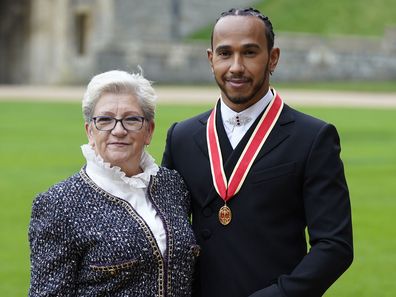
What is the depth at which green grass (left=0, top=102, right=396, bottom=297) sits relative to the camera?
22.7ft

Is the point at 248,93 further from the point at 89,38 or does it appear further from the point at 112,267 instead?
the point at 89,38

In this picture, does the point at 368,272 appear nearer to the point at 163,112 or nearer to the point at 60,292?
the point at 60,292

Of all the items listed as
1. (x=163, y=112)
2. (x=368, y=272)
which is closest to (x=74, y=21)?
(x=163, y=112)

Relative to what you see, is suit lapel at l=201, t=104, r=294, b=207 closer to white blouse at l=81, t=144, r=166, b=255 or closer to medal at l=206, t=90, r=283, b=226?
medal at l=206, t=90, r=283, b=226

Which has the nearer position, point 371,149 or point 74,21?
point 371,149

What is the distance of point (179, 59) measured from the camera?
38531 mm

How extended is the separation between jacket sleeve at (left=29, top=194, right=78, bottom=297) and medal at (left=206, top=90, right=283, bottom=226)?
603 mm

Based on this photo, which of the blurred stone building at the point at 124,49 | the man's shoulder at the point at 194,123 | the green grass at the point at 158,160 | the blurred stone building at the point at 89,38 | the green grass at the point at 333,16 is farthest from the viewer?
the green grass at the point at 333,16

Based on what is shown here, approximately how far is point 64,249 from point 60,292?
0.16m

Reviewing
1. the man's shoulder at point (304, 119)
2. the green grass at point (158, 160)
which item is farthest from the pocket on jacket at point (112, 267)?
the green grass at point (158, 160)

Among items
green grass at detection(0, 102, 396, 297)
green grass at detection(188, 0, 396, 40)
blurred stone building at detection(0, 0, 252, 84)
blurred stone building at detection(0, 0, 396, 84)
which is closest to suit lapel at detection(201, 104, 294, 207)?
green grass at detection(0, 102, 396, 297)

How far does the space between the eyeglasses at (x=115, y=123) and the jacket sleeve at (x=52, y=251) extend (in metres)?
0.33

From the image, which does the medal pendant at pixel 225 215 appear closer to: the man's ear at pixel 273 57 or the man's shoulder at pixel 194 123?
the man's shoulder at pixel 194 123

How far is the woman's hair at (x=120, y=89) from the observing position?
3.52 metres
